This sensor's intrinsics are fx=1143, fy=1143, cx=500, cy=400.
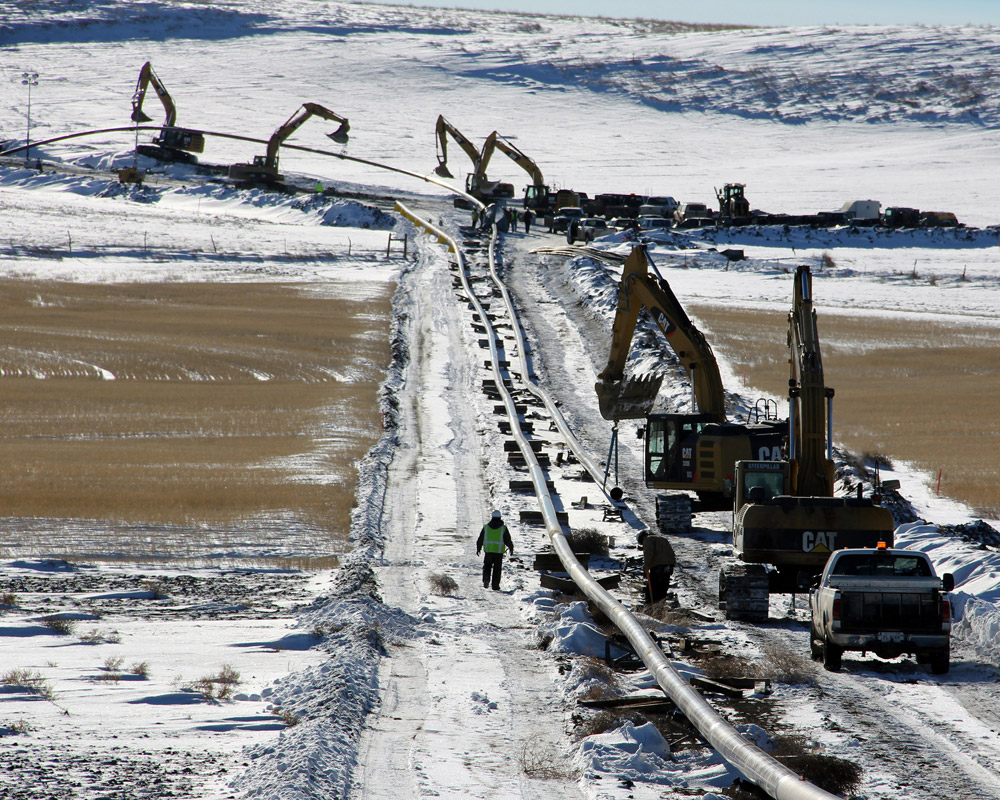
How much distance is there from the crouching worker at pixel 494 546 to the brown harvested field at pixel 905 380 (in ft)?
35.5

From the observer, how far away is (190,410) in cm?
3300

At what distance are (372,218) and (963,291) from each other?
39.0 meters

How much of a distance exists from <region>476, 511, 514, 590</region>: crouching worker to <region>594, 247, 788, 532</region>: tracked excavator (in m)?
5.31

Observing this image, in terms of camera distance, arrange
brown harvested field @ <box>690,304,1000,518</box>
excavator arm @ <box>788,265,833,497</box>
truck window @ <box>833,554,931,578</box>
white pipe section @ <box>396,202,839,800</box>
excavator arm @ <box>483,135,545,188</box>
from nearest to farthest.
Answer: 1. white pipe section @ <box>396,202,839,800</box>
2. truck window @ <box>833,554,931,578</box>
3. excavator arm @ <box>788,265,833,497</box>
4. brown harvested field @ <box>690,304,1000,518</box>
5. excavator arm @ <box>483,135,545,188</box>

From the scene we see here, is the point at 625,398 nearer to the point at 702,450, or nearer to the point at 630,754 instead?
the point at 702,450

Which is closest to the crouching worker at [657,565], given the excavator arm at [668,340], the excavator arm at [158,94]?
the excavator arm at [668,340]

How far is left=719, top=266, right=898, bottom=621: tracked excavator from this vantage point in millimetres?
16281

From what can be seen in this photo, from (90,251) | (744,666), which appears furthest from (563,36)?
(744,666)

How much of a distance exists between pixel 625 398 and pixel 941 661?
48.0 ft

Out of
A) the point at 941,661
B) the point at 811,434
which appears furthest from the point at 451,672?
the point at 811,434

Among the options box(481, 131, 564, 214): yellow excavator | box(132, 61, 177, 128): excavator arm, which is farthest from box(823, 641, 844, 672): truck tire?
box(132, 61, 177, 128): excavator arm

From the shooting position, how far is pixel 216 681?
11703 millimetres

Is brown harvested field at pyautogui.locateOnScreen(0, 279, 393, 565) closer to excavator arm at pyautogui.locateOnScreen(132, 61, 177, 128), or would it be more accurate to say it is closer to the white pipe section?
the white pipe section

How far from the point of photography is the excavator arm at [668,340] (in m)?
25.7
